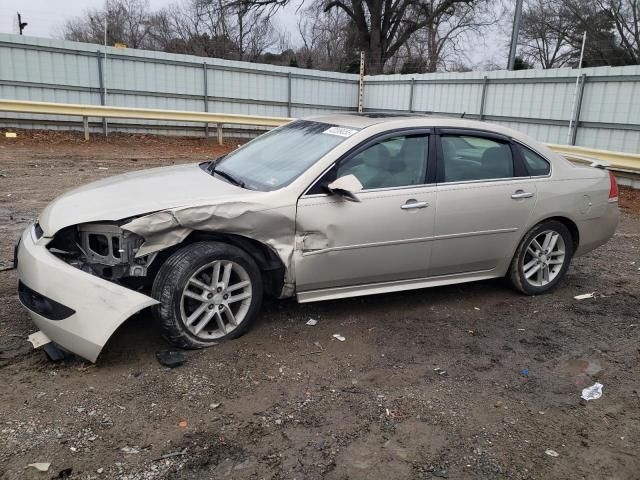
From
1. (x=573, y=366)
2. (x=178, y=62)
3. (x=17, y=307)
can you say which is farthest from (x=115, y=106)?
(x=573, y=366)

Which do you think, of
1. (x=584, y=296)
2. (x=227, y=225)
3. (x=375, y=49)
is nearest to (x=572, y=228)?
(x=584, y=296)

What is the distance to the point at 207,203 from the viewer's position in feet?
12.0

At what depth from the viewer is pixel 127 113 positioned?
14828 millimetres

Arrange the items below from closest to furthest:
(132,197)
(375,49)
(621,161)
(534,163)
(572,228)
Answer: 1. (132,197)
2. (534,163)
3. (572,228)
4. (621,161)
5. (375,49)

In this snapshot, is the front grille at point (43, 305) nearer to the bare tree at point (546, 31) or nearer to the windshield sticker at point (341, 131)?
the windshield sticker at point (341, 131)

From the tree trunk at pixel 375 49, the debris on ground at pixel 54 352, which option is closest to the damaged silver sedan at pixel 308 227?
the debris on ground at pixel 54 352

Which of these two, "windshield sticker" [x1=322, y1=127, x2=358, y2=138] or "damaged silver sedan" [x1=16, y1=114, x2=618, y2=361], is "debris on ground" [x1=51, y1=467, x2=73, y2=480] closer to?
"damaged silver sedan" [x1=16, y1=114, x2=618, y2=361]

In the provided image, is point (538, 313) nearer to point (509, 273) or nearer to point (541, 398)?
point (509, 273)

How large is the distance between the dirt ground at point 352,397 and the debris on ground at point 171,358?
43 millimetres

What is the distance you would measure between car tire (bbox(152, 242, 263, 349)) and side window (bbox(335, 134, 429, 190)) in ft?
3.46

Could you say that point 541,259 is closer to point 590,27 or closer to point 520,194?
point 520,194

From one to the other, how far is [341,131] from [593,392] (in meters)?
2.61

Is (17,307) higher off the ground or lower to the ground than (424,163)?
lower

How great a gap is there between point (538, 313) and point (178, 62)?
14477 millimetres
